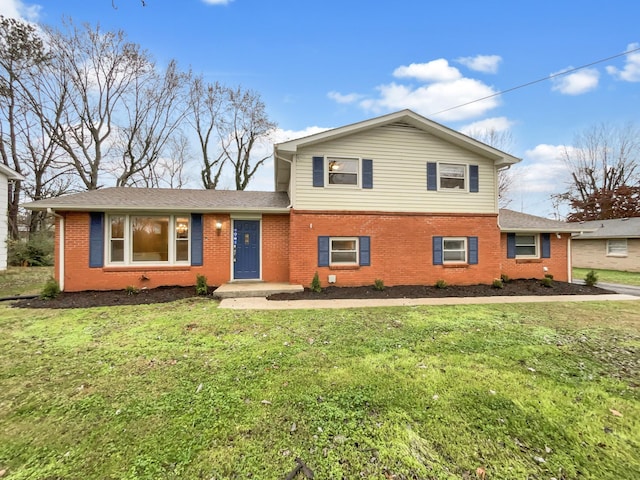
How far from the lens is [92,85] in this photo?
62.5 feet

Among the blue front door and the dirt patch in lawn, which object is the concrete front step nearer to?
the dirt patch in lawn

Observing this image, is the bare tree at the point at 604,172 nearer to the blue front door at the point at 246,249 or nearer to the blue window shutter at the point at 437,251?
the blue window shutter at the point at 437,251

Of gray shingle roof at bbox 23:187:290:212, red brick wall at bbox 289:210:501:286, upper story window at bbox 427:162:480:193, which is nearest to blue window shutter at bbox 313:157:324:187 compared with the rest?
red brick wall at bbox 289:210:501:286

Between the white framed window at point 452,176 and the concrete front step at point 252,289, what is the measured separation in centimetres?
641

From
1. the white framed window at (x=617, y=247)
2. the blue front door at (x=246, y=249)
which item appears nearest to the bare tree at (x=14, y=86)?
the blue front door at (x=246, y=249)

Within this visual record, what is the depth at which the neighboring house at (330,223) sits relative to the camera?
349 inches

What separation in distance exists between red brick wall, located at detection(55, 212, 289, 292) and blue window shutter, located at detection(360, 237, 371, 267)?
2649 mm

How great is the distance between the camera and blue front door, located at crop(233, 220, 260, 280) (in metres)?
9.67

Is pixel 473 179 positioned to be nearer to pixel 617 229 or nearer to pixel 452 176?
pixel 452 176

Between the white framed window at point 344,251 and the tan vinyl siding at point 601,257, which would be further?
the tan vinyl siding at point 601,257

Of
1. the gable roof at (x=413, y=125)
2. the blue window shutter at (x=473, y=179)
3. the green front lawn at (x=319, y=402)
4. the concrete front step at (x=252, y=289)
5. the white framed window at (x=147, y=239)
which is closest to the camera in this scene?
the green front lawn at (x=319, y=402)

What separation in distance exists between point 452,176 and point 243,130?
65.3ft

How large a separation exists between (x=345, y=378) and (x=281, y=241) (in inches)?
274

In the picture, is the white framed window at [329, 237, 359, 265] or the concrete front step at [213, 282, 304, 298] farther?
the white framed window at [329, 237, 359, 265]
